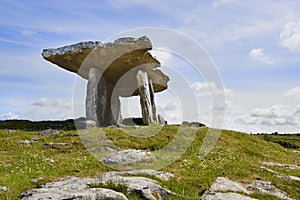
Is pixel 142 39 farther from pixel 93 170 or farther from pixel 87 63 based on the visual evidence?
pixel 93 170

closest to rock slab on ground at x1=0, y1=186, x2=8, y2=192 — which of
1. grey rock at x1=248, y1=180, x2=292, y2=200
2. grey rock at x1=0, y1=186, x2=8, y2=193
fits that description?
grey rock at x1=0, y1=186, x2=8, y2=193

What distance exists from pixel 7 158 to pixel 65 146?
3.96m

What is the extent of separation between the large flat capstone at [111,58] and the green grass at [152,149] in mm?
6873

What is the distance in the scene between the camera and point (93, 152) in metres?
22.0

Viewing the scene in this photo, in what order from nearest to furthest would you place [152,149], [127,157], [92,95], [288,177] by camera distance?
1. [288,177]
2. [127,157]
3. [152,149]
4. [92,95]

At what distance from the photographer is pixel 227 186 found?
1356 cm

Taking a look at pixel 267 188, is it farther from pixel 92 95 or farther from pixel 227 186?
pixel 92 95

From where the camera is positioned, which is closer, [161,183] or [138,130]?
[161,183]

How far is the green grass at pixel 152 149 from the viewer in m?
14.6

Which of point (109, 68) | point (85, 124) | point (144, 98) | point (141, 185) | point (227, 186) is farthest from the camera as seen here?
point (144, 98)

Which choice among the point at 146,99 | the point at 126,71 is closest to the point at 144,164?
the point at 146,99

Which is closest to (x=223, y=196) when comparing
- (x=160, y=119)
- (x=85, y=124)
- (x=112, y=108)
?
A: (x=85, y=124)

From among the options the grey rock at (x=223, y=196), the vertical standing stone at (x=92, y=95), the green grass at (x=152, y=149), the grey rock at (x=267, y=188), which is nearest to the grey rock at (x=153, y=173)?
the green grass at (x=152, y=149)

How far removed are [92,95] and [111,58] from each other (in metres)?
3.72
